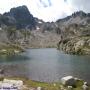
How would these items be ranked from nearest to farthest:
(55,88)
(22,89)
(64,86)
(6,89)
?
1. (6,89)
2. (22,89)
3. (55,88)
4. (64,86)

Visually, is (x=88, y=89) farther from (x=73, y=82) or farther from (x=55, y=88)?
(x=55, y=88)

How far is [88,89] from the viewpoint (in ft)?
225

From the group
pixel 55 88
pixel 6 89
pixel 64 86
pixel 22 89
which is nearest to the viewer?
pixel 6 89

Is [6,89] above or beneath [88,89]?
above

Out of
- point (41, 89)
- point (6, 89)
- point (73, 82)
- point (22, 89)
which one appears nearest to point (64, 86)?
point (73, 82)

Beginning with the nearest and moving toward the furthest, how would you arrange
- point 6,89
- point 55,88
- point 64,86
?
point 6,89, point 55,88, point 64,86

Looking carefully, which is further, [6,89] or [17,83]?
[17,83]

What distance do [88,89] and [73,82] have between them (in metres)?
4.91

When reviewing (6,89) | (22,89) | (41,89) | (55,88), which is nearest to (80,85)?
(55,88)

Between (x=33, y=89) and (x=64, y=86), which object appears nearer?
(x=33, y=89)

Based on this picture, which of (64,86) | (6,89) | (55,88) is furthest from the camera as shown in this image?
(64,86)

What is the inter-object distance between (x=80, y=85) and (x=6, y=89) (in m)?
30.5

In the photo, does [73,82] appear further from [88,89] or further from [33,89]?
[33,89]

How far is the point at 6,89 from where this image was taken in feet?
152
